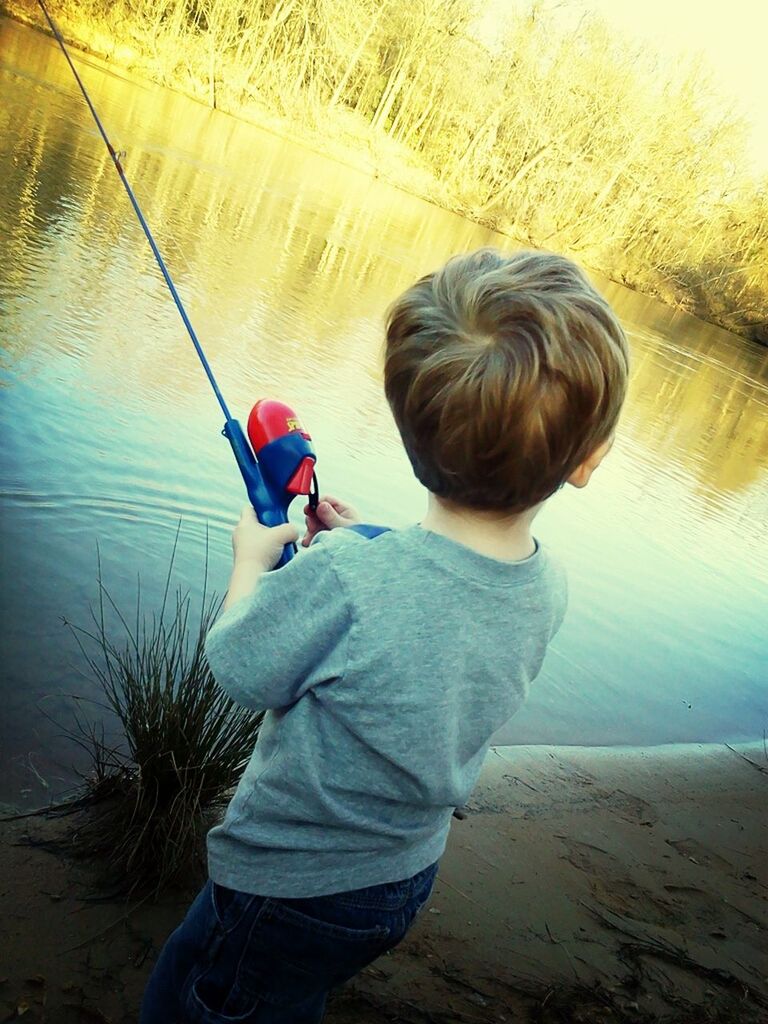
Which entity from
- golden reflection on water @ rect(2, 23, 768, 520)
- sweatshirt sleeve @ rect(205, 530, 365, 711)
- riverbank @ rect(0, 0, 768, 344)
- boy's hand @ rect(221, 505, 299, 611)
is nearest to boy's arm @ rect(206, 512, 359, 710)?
sweatshirt sleeve @ rect(205, 530, 365, 711)

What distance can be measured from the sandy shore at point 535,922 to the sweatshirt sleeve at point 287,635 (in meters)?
0.92

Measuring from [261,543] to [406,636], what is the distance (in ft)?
1.04

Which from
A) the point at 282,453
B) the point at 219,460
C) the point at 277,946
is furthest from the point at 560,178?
the point at 277,946

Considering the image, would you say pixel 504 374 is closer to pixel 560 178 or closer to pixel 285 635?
pixel 285 635

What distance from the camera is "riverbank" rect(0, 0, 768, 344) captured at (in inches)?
1129

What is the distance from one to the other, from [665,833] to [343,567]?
2.12 m

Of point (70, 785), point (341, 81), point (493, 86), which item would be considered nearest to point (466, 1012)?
point (70, 785)

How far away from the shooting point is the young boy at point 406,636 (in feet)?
3.50

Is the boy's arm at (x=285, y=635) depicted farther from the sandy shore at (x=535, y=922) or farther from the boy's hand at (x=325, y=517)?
the sandy shore at (x=535, y=922)

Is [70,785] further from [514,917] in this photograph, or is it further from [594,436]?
[594,436]

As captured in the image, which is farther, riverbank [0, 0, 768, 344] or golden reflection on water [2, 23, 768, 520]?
A: riverbank [0, 0, 768, 344]

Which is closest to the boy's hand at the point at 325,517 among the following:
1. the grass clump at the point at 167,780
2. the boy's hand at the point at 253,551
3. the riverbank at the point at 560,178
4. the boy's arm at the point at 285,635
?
the boy's hand at the point at 253,551

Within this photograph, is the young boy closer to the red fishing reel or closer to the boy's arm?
the boy's arm

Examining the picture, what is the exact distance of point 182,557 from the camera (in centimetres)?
379
